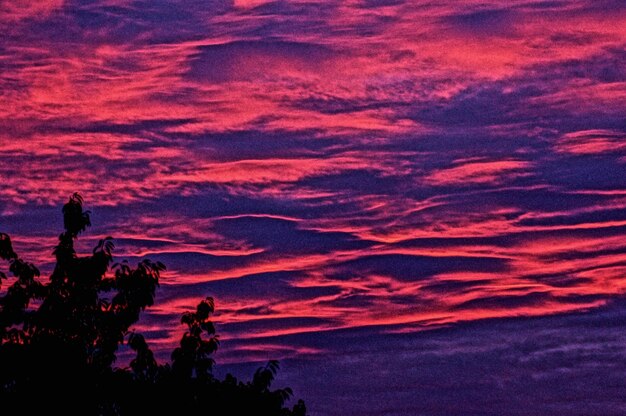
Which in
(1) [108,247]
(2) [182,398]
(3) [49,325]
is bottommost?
(2) [182,398]

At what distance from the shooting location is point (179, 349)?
1686cm

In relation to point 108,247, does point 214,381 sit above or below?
below

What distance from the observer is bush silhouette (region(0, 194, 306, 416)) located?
599 inches

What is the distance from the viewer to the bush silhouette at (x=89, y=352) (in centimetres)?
1521

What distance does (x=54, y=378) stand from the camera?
49.9 feet

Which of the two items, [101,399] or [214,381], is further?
[214,381]

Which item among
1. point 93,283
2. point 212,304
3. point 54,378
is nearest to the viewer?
point 54,378

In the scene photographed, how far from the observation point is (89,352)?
15.8 m

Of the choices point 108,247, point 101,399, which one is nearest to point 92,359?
point 101,399

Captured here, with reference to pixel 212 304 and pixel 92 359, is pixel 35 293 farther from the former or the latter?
pixel 212 304

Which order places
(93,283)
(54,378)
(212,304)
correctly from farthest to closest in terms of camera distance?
(212,304), (93,283), (54,378)

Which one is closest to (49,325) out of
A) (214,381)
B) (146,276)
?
(146,276)

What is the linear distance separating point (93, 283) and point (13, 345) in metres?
1.47

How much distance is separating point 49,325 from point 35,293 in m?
0.52
